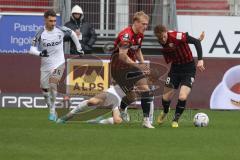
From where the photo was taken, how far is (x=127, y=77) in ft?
49.9

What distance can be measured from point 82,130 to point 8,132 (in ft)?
4.24

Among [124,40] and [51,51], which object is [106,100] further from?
[124,40]

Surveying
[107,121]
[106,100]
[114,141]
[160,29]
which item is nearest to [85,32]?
[106,100]

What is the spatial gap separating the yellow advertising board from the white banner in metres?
4.08

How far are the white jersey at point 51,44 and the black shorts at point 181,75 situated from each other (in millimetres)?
2471

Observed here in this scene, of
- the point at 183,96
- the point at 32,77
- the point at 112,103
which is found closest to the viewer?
the point at 183,96

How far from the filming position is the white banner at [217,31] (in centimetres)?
2348

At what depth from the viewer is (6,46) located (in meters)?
22.5

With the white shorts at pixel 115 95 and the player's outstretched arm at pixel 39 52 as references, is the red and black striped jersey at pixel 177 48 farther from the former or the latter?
the player's outstretched arm at pixel 39 52

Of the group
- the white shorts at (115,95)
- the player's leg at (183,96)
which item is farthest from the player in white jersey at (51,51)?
the player's leg at (183,96)

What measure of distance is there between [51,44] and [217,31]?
7.98 metres

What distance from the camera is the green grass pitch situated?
10875 mm

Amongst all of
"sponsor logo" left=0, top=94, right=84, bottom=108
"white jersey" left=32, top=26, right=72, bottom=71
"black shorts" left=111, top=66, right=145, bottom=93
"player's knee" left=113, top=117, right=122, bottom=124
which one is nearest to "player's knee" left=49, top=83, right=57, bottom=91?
"white jersey" left=32, top=26, right=72, bottom=71

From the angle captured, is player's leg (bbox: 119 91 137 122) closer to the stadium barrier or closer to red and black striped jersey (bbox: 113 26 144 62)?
red and black striped jersey (bbox: 113 26 144 62)
